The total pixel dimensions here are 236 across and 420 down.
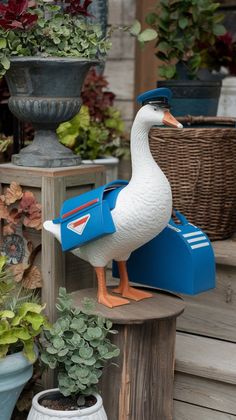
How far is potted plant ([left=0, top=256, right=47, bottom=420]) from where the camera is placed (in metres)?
2.10

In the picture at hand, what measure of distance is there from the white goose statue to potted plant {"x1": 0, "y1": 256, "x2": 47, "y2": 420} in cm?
22

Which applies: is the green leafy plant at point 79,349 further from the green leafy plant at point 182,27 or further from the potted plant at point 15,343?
the green leafy plant at point 182,27

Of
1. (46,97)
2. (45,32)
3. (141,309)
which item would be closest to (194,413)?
(141,309)

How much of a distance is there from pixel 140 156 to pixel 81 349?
556 mm

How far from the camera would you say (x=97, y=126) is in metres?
3.61

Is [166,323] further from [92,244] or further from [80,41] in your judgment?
[80,41]

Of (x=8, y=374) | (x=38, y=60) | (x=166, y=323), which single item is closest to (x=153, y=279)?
(x=166, y=323)

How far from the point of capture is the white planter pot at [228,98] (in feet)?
11.5

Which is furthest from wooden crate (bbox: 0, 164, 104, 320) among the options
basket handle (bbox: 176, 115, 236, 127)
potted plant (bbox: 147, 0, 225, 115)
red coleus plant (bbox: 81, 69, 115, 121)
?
red coleus plant (bbox: 81, 69, 115, 121)

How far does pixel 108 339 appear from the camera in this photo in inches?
85.7

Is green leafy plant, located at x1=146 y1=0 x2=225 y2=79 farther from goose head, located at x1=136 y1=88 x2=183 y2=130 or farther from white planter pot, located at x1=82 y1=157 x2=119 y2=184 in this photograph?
Result: goose head, located at x1=136 y1=88 x2=183 y2=130

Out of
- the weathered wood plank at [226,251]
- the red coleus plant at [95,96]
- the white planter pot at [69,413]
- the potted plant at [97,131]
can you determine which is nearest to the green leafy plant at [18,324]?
the white planter pot at [69,413]

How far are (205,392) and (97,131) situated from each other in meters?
1.47

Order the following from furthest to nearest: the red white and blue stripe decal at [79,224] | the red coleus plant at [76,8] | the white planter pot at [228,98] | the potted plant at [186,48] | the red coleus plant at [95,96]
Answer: the red coleus plant at [95,96] < the white planter pot at [228,98] < the potted plant at [186,48] < the red coleus plant at [76,8] < the red white and blue stripe decal at [79,224]
